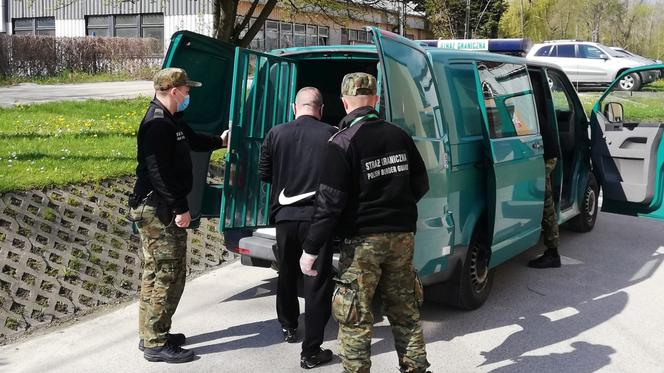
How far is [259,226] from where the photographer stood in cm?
538

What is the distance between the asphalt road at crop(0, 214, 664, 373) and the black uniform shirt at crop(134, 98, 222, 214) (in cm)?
112

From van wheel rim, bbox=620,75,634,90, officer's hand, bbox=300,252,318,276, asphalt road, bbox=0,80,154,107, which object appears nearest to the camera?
officer's hand, bbox=300,252,318,276

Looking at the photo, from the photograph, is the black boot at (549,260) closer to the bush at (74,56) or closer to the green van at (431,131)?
the green van at (431,131)

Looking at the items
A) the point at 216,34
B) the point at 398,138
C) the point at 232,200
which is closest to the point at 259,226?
the point at 232,200

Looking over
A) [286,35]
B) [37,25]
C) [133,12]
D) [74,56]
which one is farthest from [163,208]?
[37,25]

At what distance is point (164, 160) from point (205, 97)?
4.19ft

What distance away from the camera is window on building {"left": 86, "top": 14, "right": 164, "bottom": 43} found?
37.2m

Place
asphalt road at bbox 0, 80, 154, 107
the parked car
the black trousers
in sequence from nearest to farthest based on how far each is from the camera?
the black trousers < asphalt road at bbox 0, 80, 154, 107 < the parked car

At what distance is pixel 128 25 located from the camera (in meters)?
38.2

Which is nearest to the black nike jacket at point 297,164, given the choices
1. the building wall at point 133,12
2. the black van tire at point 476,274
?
the black van tire at point 476,274

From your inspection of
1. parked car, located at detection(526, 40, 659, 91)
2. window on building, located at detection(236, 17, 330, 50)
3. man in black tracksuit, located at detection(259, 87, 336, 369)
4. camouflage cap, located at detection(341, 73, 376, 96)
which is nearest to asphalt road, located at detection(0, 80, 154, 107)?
man in black tracksuit, located at detection(259, 87, 336, 369)

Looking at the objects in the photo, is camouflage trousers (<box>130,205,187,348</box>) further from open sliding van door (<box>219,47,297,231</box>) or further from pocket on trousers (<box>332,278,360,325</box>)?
pocket on trousers (<box>332,278,360,325</box>)

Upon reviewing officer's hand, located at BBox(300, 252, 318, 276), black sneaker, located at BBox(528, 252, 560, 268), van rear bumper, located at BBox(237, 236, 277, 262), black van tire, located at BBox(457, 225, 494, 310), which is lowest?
black sneaker, located at BBox(528, 252, 560, 268)

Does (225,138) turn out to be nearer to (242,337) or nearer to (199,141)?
(199,141)
